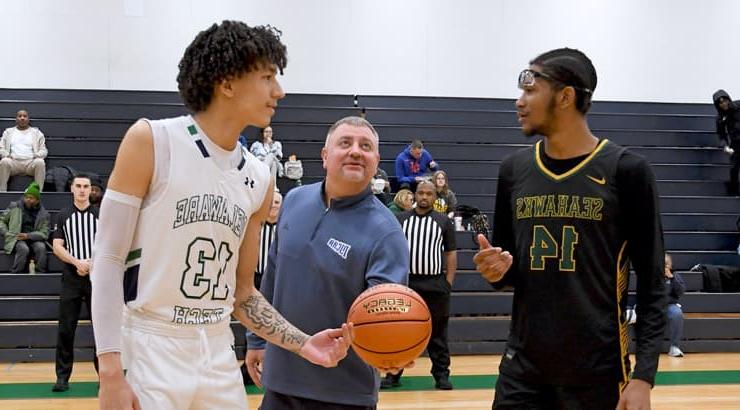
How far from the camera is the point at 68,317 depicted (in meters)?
8.33

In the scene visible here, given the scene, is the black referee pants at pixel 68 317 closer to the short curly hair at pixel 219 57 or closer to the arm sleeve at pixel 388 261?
the arm sleeve at pixel 388 261

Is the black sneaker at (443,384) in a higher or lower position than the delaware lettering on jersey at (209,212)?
lower

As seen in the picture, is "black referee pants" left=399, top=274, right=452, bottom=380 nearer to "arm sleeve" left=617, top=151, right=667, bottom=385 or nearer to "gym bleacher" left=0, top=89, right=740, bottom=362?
"gym bleacher" left=0, top=89, right=740, bottom=362

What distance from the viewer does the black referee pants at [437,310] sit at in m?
8.55

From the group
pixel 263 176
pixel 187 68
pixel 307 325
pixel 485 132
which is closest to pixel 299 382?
pixel 307 325

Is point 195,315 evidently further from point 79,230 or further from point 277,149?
point 277,149

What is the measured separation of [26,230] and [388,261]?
9.04m

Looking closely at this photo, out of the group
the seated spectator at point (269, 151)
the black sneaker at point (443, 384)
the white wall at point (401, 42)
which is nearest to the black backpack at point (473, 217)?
the seated spectator at point (269, 151)

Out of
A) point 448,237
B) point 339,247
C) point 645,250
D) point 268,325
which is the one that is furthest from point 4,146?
point 645,250

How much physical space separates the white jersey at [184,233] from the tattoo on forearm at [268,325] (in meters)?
0.33

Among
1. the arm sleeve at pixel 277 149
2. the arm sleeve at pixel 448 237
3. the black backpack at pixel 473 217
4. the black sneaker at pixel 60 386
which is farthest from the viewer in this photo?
the arm sleeve at pixel 277 149

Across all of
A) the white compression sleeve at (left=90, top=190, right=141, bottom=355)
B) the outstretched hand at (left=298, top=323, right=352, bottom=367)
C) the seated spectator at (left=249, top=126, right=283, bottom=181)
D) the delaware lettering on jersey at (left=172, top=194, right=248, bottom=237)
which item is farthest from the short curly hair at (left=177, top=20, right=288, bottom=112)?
the seated spectator at (left=249, top=126, right=283, bottom=181)

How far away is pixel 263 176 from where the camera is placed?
2891 millimetres

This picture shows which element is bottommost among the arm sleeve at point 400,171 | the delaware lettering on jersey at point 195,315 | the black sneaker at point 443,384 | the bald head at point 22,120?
the black sneaker at point 443,384
